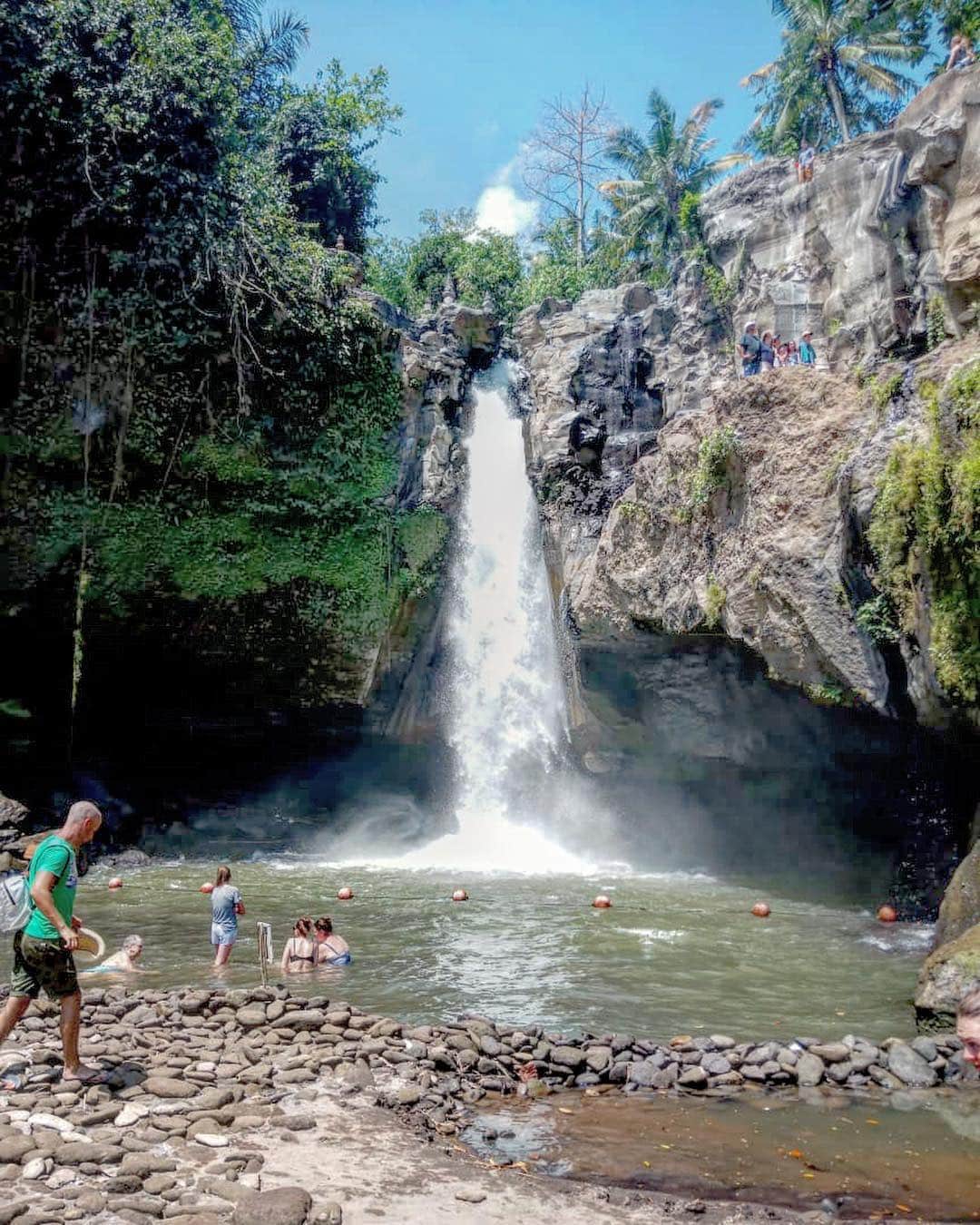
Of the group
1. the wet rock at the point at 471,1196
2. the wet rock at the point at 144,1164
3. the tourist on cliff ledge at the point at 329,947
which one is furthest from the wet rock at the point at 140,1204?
the tourist on cliff ledge at the point at 329,947

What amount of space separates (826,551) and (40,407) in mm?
14652

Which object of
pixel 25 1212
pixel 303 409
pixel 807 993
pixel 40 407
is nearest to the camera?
pixel 25 1212

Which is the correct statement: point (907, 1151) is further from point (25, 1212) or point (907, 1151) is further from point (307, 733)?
point (307, 733)

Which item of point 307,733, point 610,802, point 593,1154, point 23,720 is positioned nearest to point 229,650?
point 307,733

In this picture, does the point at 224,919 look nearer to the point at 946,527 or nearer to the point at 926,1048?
the point at 926,1048

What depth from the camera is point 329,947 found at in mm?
9922

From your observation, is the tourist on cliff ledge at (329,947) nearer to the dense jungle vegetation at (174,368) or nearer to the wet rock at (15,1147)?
the wet rock at (15,1147)

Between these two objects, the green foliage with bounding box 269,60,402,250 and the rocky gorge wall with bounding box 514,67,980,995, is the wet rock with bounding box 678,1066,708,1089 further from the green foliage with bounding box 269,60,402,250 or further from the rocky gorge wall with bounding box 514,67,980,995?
the green foliage with bounding box 269,60,402,250

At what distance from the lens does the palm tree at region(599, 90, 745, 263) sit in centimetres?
3756

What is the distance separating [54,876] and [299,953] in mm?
4872

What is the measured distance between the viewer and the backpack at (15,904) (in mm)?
5250

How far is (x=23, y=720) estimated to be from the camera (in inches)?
738

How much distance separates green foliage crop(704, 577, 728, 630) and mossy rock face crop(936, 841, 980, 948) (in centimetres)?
573

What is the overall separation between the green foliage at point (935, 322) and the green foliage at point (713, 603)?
14.9 feet
